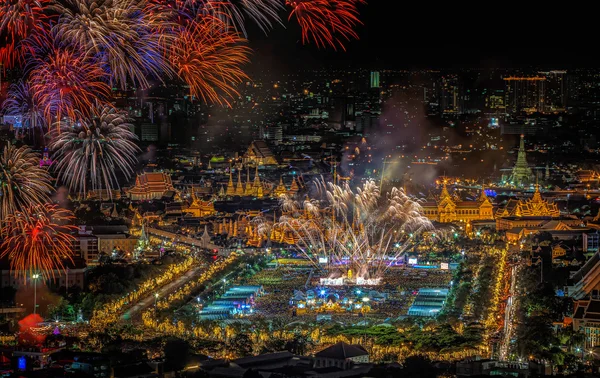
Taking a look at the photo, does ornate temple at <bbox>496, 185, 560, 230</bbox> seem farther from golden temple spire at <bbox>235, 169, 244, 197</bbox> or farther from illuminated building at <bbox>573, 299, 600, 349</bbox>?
illuminated building at <bbox>573, 299, 600, 349</bbox>

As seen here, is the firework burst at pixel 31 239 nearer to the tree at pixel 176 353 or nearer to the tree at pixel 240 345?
the tree at pixel 176 353

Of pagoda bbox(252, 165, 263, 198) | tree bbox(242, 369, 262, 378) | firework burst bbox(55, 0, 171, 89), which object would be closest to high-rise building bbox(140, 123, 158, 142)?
pagoda bbox(252, 165, 263, 198)

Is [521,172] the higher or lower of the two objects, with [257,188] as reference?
higher

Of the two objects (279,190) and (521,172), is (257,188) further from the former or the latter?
(521,172)

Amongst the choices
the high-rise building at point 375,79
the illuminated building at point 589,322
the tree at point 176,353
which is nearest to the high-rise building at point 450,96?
the high-rise building at point 375,79

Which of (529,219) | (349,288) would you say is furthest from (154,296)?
(529,219)

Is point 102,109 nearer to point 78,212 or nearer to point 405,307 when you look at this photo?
point 405,307
